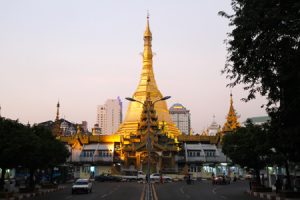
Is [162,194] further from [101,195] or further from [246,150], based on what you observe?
[246,150]

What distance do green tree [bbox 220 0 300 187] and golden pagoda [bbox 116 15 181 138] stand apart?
8612cm

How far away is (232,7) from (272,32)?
11.8 feet

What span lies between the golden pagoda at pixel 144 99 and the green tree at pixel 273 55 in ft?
283

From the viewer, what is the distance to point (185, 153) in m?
101

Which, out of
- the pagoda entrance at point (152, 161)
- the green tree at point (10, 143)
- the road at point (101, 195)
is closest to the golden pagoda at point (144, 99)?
the pagoda entrance at point (152, 161)

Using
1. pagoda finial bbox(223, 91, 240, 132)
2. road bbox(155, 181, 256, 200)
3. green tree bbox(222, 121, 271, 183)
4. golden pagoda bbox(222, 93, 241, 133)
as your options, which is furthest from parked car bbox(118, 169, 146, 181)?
golden pagoda bbox(222, 93, 241, 133)

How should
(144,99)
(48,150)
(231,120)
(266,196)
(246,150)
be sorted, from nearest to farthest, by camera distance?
(266,196), (246,150), (48,150), (144,99), (231,120)

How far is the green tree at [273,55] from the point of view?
60.0 ft

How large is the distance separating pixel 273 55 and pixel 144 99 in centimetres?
9163

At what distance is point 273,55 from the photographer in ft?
62.4

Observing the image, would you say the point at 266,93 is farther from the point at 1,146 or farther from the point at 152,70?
the point at 152,70

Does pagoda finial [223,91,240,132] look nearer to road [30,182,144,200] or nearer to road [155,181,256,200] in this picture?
road [155,181,256,200]

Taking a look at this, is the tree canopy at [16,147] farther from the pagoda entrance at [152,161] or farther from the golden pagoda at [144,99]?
the golden pagoda at [144,99]

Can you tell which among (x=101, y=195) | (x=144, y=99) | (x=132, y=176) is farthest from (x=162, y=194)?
(x=144, y=99)
